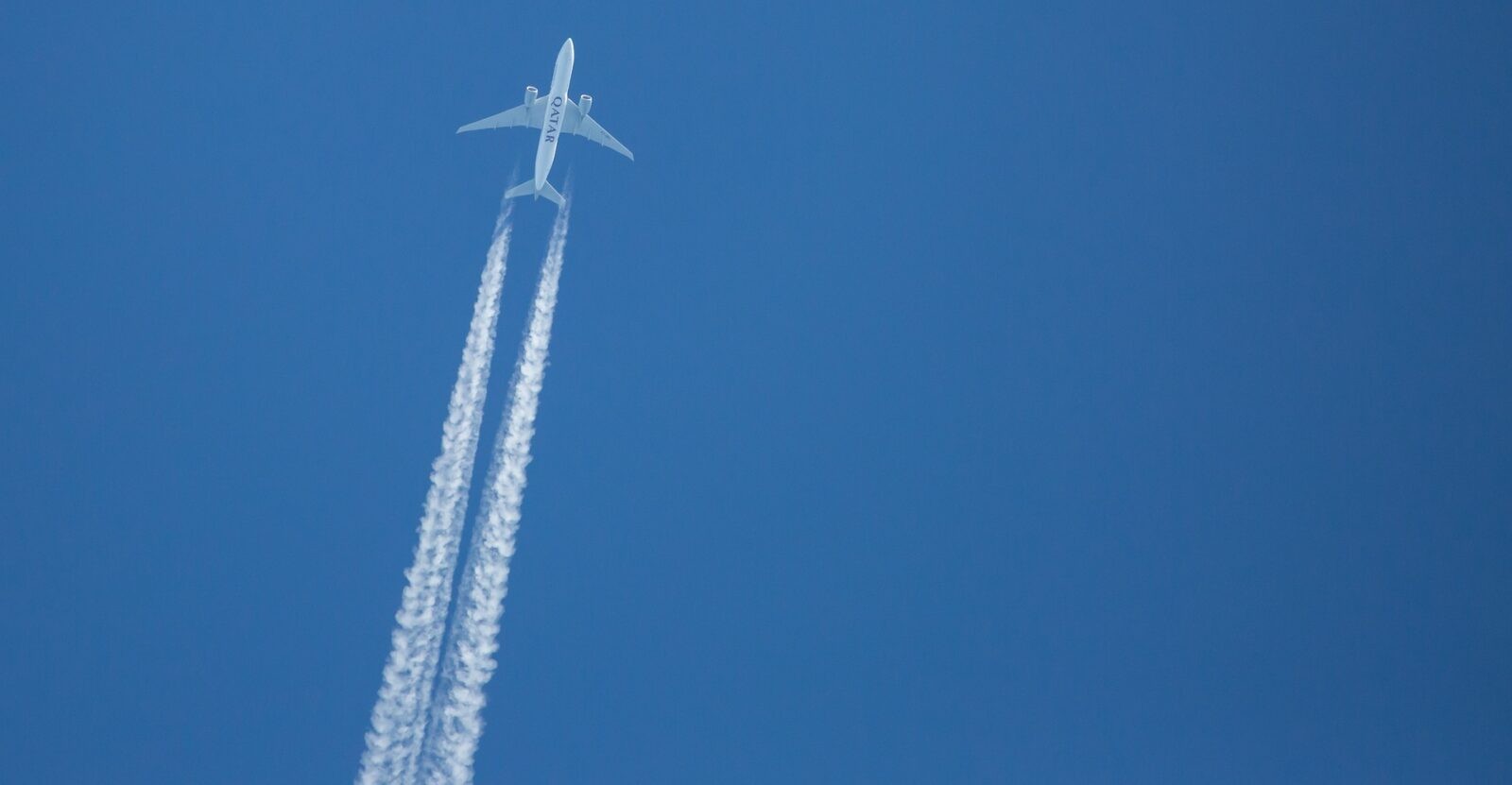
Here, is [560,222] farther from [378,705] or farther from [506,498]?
[378,705]

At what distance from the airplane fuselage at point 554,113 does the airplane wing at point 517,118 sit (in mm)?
1220

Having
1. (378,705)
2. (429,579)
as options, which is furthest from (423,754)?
(429,579)

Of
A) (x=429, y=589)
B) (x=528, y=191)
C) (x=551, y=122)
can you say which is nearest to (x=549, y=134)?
(x=551, y=122)

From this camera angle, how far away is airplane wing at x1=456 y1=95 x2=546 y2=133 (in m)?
38.9

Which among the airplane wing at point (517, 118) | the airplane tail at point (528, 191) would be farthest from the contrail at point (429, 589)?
the airplane wing at point (517, 118)

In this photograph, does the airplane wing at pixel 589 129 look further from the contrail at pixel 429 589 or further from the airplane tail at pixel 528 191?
the contrail at pixel 429 589

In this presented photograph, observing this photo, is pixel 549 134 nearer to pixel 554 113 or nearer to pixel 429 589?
pixel 554 113

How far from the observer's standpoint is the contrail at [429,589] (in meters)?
30.8

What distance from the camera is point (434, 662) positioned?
31.8m

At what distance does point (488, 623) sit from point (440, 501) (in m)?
3.50

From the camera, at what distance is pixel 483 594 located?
3256 cm

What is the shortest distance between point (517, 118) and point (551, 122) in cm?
272

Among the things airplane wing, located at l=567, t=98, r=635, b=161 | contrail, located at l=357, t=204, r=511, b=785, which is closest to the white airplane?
airplane wing, located at l=567, t=98, r=635, b=161

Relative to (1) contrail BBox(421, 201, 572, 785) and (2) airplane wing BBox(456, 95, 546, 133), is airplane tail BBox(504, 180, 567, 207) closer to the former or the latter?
(2) airplane wing BBox(456, 95, 546, 133)
